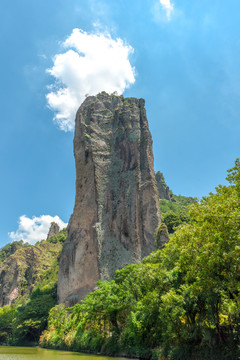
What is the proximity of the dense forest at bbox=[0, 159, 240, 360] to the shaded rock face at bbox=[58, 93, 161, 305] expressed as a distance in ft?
46.2

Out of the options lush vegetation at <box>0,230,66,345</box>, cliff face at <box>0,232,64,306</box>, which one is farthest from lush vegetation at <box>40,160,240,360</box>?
cliff face at <box>0,232,64,306</box>

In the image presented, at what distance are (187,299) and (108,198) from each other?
109ft

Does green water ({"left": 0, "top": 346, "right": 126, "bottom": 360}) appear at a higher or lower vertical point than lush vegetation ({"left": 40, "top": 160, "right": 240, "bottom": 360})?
lower

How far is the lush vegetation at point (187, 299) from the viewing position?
10.2 meters

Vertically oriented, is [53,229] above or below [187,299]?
above

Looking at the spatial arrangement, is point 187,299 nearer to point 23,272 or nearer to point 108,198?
point 108,198

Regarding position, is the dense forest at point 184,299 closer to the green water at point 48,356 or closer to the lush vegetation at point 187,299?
the lush vegetation at point 187,299

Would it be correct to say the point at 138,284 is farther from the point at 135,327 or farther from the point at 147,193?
the point at 147,193

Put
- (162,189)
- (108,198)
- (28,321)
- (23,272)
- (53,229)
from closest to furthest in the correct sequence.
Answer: (28,321) → (108,198) → (23,272) → (162,189) → (53,229)

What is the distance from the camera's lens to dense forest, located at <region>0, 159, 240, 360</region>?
33.7 feet

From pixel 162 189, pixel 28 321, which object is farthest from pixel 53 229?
pixel 28 321

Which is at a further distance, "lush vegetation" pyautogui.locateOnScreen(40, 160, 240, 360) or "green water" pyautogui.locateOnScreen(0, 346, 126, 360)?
"green water" pyautogui.locateOnScreen(0, 346, 126, 360)

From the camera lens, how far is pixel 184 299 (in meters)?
13.7

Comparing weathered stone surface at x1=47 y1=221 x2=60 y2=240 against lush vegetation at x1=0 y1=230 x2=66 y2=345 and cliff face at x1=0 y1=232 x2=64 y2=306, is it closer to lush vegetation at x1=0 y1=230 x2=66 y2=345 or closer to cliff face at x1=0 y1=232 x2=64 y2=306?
cliff face at x1=0 y1=232 x2=64 y2=306
